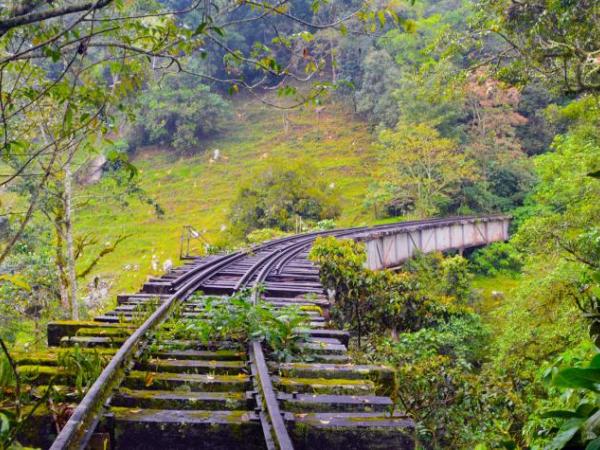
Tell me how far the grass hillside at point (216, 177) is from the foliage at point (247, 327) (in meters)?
24.9

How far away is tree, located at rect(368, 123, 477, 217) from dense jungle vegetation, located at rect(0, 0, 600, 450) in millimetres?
171

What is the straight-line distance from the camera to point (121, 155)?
379cm

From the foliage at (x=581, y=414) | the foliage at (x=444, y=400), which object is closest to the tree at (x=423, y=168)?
the foliage at (x=444, y=400)

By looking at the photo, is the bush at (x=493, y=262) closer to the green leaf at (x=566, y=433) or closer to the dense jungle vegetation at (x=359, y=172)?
the dense jungle vegetation at (x=359, y=172)

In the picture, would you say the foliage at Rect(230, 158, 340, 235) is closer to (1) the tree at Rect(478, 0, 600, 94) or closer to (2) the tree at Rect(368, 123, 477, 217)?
(2) the tree at Rect(368, 123, 477, 217)

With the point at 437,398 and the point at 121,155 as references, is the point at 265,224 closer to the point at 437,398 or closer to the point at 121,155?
the point at 437,398

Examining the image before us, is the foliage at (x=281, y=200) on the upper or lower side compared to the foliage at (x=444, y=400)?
upper

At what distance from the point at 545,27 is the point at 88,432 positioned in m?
10.7

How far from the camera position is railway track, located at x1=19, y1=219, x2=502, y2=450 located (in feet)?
9.89

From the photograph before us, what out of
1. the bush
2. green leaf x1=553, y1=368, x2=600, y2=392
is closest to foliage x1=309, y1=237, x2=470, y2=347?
green leaf x1=553, y1=368, x2=600, y2=392

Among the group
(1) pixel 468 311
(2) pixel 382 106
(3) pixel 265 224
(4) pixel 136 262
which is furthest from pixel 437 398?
(2) pixel 382 106

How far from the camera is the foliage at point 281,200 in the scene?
88.1ft

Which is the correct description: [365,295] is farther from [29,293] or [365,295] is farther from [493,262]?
[493,262]

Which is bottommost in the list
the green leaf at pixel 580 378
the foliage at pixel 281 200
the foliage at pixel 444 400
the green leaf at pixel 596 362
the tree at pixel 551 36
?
the foliage at pixel 444 400
